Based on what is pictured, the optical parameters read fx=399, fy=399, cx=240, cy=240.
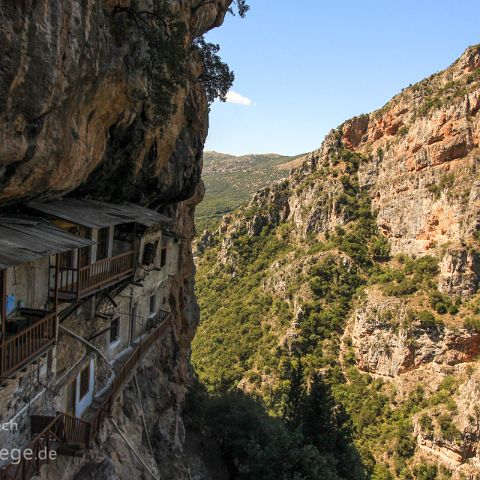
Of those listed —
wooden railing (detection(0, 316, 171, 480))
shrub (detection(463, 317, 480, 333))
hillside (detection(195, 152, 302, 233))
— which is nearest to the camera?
wooden railing (detection(0, 316, 171, 480))

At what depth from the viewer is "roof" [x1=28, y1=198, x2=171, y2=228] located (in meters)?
10.6

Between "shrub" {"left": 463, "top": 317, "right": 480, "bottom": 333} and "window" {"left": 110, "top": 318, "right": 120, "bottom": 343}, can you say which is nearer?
"window" {"left": 110, "top": 318, "right": 120, "bottom": 343}

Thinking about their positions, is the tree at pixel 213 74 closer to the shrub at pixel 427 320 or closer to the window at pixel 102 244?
the window at pixel 102 244

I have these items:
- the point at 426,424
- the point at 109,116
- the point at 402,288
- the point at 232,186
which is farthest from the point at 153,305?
the point at 232,186

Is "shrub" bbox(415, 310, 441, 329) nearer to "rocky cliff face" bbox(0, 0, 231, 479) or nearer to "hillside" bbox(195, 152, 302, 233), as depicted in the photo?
"rocky cliff face" bbox(0, 0, 231, 479)

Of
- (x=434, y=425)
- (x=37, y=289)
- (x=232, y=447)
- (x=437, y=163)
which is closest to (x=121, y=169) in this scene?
(x=37, y=289)

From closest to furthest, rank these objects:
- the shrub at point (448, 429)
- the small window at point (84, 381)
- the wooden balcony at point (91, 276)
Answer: the wooden balcony at point (91, 276) → the small window at point (84, 381) → the shrub at point (448, 429)

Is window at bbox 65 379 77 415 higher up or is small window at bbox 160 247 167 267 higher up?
small window at bbox 160 247 167 267

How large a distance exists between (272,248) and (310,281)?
1368 cm

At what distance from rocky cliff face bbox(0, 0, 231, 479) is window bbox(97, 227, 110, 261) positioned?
152 cm

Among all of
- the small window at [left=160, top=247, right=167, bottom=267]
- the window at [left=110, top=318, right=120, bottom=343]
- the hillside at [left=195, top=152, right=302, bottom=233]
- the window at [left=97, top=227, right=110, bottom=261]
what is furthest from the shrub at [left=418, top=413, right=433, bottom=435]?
the hillside at [left=195, top=152, right=302, bottom=233]

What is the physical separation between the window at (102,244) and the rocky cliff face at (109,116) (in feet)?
4.98

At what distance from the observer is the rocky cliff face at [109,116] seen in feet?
26.3

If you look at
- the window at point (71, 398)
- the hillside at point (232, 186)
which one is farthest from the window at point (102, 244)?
the hillside at point (232, 186)
